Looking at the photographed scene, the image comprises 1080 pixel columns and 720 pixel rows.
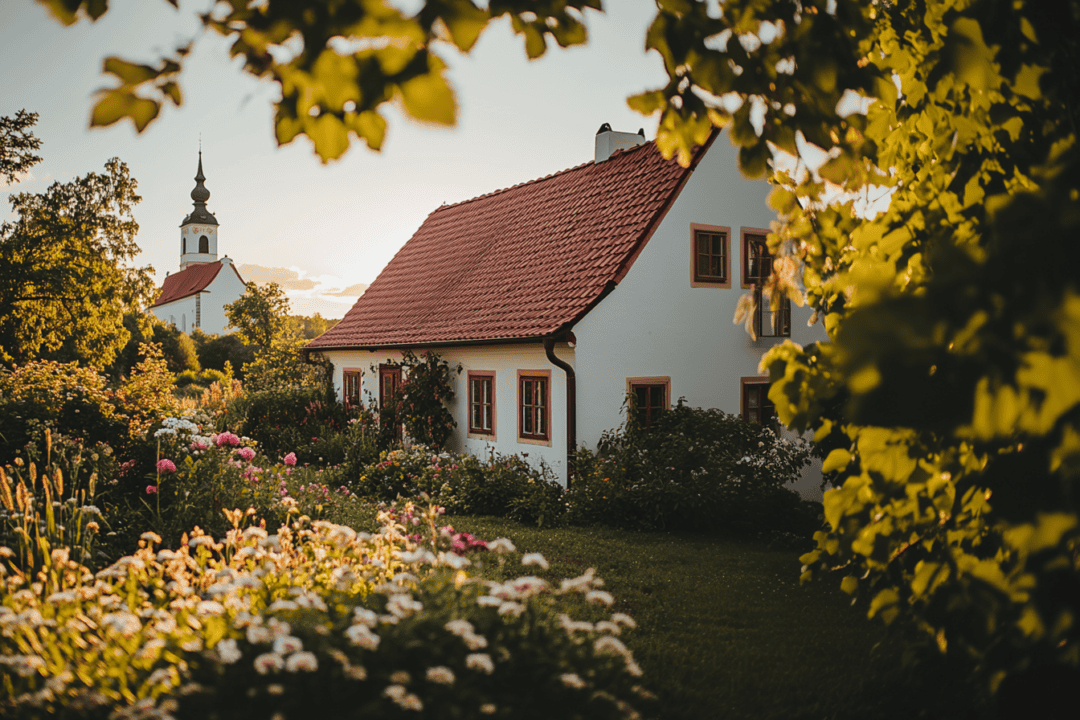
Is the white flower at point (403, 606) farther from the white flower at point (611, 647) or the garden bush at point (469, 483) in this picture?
the garden bush at point (469, 483)

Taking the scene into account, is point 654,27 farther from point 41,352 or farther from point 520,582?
point 41,352

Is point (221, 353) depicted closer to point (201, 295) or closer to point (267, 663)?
point (201, 295)

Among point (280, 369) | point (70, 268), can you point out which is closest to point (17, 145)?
point (70, 268)

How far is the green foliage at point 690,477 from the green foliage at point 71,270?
24652 mm

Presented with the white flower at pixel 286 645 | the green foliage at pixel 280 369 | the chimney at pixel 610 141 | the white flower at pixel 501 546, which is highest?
the chimney at pixel 610 141

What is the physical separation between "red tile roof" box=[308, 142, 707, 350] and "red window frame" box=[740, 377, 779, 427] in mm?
3579

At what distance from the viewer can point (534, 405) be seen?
1326 centimetres

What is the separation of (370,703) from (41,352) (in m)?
37.8

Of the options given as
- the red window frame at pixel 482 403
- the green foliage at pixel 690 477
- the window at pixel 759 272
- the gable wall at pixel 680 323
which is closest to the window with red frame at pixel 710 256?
the gable wall at pixel 680 323

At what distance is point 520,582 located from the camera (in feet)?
10.7

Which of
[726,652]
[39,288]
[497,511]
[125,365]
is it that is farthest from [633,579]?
[125,365]

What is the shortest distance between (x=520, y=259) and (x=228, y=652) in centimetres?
1379

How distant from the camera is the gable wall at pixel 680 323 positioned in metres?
12.7

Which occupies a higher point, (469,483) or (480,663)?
(480,663)
